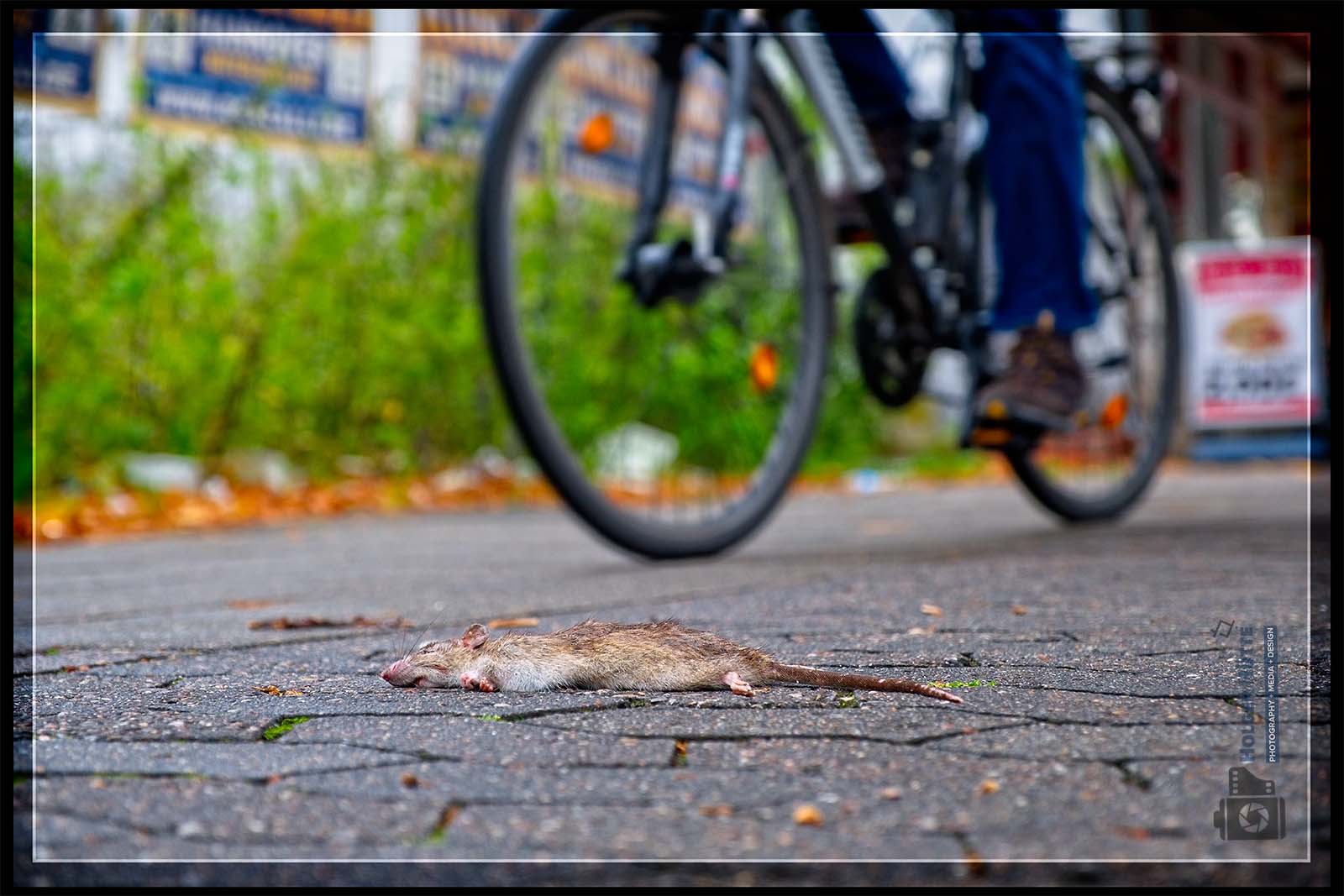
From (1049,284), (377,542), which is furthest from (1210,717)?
(377,542)

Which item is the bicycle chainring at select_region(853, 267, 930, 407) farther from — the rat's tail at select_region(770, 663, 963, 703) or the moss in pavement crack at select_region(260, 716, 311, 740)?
the moss in pavement crack at select_region(260, 716, 311, 740)

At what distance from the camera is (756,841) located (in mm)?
998

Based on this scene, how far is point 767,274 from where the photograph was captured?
3.37 metres

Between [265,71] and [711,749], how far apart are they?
606cm

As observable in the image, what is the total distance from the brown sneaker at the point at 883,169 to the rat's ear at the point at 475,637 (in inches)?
75.9

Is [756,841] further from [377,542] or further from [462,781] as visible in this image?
[377,542]

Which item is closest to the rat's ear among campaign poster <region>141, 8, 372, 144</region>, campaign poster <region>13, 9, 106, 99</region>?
campaign poster <region>13, 9, 106, 99</region>

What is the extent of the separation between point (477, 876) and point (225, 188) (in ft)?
17.9

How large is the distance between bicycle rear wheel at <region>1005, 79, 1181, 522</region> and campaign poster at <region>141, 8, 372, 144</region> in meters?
3.14

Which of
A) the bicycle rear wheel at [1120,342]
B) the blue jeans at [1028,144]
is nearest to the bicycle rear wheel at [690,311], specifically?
the blue jeans at [1028,144]

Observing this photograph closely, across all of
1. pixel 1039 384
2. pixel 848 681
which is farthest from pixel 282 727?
pixel 1039 384

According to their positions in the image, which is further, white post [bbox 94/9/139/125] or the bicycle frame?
white post [bbox 94/9/139/125]

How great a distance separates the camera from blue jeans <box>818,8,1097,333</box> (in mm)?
3154

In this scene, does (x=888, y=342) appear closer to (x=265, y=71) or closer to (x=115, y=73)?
(x=115, y=73)
